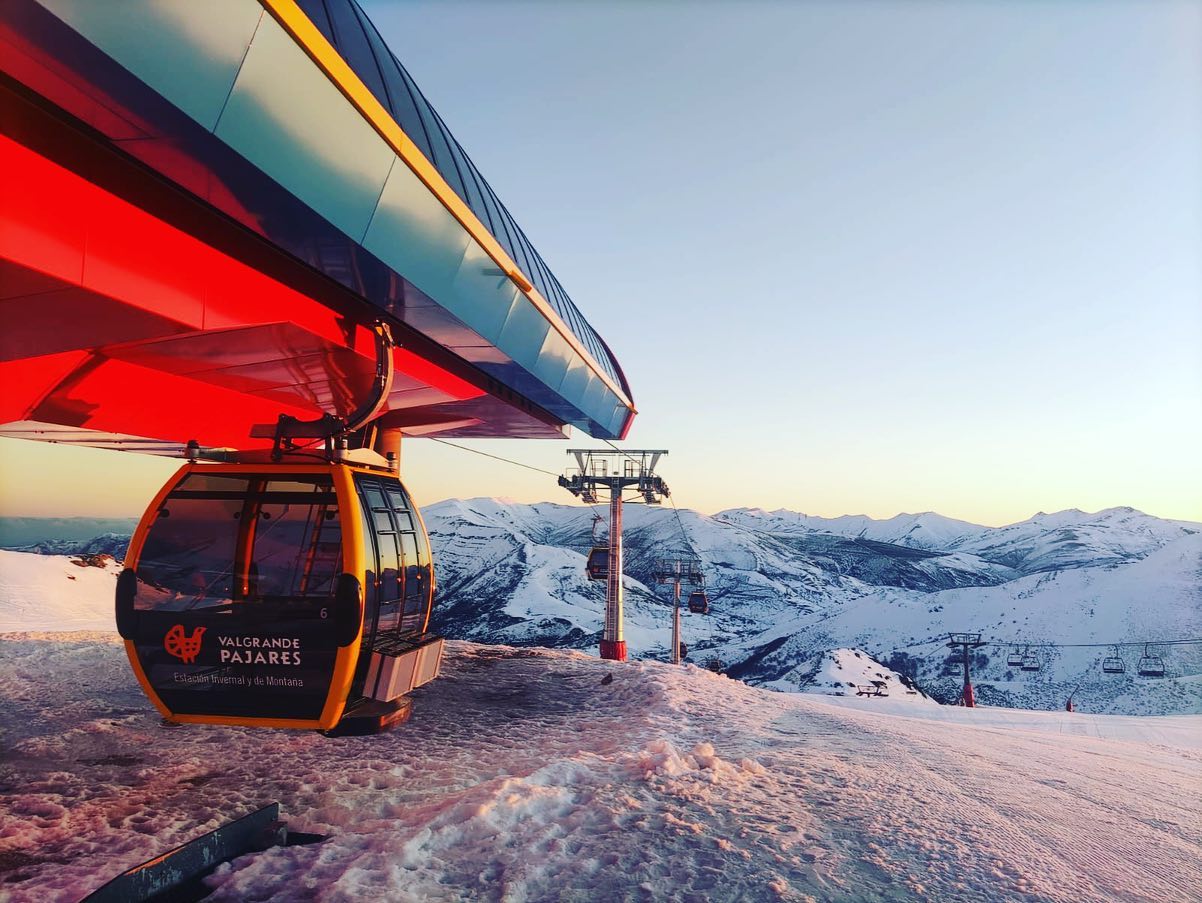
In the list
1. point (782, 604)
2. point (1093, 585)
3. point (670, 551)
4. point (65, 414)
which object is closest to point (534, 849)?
point (65, 414)

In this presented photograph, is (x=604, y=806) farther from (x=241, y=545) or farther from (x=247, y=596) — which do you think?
(x=241, y=545)

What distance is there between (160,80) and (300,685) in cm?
514

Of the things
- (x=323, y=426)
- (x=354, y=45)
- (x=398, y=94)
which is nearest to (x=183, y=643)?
(x=323, y=426)

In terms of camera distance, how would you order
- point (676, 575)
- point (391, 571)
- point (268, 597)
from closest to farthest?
point (268, 597)
point (391, 571)
point (676, 575)

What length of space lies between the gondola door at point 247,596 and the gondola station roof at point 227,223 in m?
2.23

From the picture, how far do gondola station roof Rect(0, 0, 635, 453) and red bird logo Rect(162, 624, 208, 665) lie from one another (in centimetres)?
334

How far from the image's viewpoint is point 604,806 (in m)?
5.16

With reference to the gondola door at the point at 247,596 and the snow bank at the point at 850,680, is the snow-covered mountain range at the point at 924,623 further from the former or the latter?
the gondola door at the point at 247,596

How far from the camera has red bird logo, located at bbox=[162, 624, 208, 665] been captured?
640 cm

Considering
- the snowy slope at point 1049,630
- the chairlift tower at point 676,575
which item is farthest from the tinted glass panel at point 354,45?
the snowy slope at point 1049,630

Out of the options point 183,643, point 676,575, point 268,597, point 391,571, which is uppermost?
point 391,571

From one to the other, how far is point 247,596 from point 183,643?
677 millimetres

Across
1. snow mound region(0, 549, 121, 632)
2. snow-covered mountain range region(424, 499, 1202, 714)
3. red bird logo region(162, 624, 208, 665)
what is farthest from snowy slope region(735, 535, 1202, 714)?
red bird logo region(162, 624, 208, 665)

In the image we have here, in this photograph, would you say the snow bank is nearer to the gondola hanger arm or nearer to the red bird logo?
the gondola hanger arm
